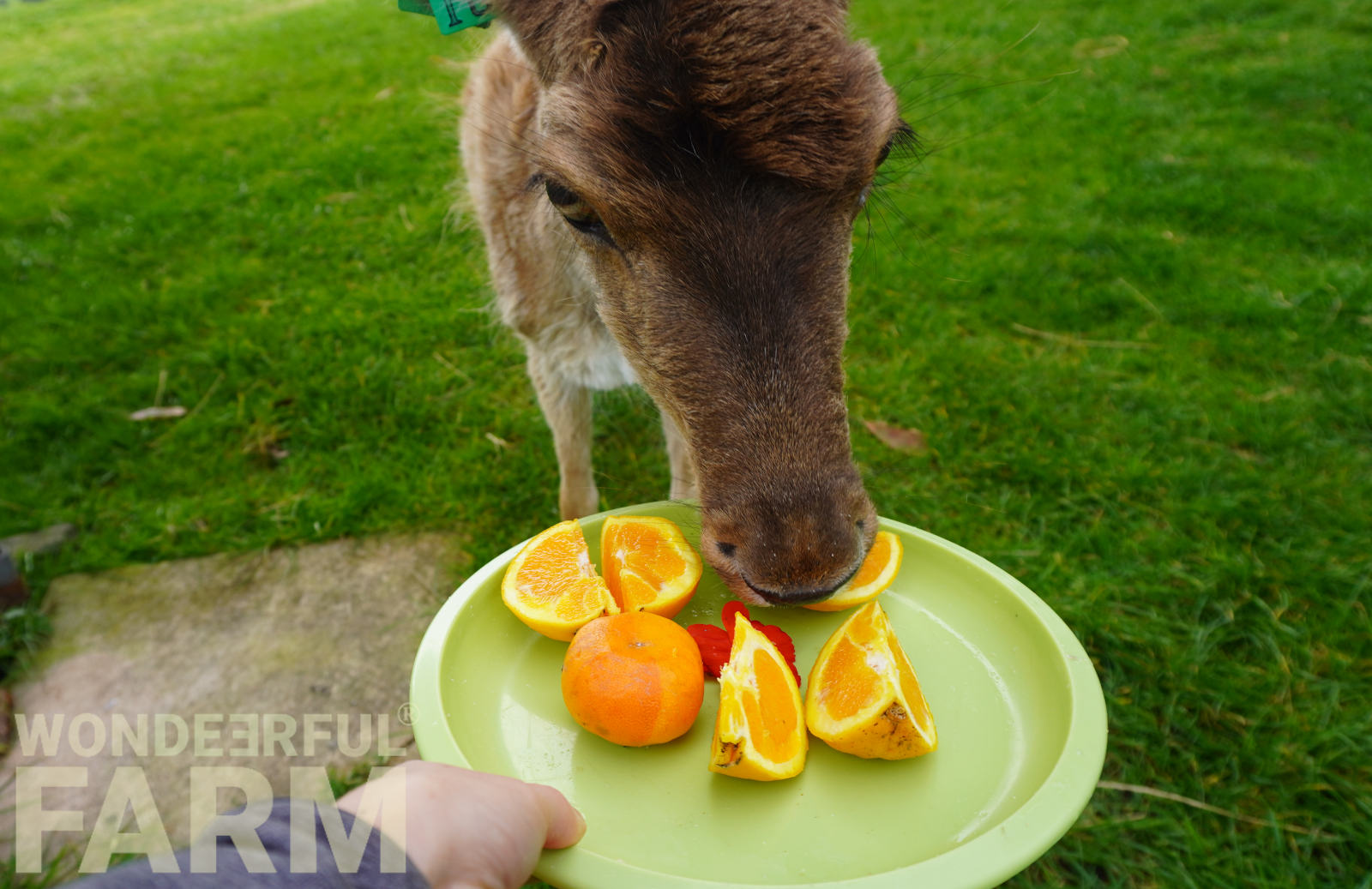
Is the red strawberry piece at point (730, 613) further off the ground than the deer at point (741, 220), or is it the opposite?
the deer at point (741, 220)

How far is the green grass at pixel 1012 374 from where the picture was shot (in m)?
3.31

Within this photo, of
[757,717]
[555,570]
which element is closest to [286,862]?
[757,717]

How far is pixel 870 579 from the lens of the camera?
2225mm

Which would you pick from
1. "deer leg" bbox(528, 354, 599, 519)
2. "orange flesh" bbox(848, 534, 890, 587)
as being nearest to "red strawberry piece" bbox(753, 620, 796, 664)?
"orange flesh" bbox(848, 534, 890, 587)

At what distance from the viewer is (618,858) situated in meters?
1.61

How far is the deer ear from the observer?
2.10m

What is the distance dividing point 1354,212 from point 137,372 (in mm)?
9507

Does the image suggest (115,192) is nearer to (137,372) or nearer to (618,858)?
(137,372)

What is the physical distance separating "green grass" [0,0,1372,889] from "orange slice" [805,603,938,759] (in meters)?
1.37

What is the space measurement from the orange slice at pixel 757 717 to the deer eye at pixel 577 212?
1215 mm

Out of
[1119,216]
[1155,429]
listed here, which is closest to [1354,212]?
[1119,216]

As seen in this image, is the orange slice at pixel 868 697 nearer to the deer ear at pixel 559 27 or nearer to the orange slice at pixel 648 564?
the orange slice at pixel 648 564

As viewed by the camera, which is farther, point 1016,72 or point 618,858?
point 1016,72

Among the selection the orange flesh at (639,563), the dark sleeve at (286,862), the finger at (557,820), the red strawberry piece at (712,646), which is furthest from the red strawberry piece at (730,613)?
the dark sleeve at (286,862)
